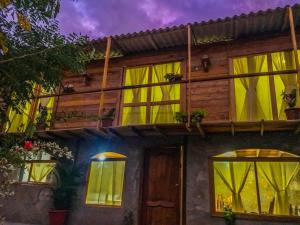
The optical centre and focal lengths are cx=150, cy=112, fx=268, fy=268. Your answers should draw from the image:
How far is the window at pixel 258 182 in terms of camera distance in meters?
6.56

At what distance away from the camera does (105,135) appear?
830 cm

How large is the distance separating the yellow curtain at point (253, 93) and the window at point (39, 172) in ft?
20.7

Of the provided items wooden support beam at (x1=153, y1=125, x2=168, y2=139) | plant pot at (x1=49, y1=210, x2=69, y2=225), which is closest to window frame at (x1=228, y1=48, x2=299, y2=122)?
wooden support beam at (x1=153, y1=125, x2=168, y2=139)

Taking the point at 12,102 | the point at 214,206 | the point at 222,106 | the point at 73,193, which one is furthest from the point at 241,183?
the point at 12,102

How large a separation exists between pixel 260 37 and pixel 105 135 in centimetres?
564

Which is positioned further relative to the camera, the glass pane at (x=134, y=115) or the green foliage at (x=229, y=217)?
the glass pane at (x=134, y=115)

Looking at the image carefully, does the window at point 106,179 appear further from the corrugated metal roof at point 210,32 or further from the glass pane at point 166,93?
the corrugated metal roof at point 210,32

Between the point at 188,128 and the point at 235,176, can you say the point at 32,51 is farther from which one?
the point at 235,176

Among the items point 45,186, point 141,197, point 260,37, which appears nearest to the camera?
point 141,197

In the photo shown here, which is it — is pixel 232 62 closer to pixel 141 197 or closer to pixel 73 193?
pixel 141 197

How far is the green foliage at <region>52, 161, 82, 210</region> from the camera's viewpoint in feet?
26.3

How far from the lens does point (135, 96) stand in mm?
9117

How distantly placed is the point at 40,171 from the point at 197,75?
621cm

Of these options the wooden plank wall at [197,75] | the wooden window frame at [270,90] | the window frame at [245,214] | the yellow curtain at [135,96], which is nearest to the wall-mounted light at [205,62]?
the wooden plank wall at [197,75]
